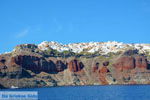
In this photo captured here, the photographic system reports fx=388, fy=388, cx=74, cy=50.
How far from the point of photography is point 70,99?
15550 centimetres

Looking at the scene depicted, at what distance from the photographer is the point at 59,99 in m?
157

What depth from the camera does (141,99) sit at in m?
152

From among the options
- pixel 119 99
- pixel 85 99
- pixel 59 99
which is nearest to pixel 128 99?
pixel 119 99

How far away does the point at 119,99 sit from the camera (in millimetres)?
154000

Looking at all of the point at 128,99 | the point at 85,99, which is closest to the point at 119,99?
the point at 128,99

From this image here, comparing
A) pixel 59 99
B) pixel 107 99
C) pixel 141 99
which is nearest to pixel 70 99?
pixel 59 99

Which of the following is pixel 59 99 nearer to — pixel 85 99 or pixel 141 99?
pixel 85 99

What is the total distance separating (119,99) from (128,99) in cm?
355

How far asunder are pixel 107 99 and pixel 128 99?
8.36 metres

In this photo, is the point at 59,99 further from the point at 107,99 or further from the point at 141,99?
the point at 141,99

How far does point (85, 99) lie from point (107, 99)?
8.71 metres

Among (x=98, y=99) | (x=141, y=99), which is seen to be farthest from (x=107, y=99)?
(x=141, y=99)

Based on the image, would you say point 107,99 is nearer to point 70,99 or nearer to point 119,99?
point 119,99

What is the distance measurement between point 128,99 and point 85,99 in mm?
17028
